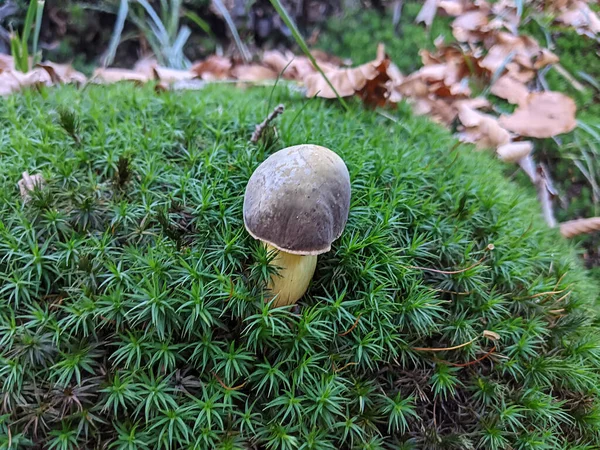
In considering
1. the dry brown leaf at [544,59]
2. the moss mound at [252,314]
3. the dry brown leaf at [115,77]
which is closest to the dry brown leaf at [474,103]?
the dry brown leaf at [544,59]

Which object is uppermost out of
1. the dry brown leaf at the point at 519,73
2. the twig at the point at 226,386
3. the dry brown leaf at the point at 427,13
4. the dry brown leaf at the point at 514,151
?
the dry brown leaf at the point at 427,13

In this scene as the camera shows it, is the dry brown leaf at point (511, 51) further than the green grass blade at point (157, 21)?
No

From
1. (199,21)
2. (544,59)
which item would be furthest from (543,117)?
(199,21)

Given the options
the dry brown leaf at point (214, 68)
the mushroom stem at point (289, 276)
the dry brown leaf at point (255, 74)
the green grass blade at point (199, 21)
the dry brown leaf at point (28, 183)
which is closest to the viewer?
the mushroom stem at point (289, 276)

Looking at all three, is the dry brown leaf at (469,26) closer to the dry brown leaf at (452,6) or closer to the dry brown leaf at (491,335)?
the dry brown leaf at (452,6)

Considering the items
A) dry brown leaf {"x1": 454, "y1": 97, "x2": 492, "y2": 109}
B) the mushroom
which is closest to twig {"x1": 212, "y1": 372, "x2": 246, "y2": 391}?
the mushroom

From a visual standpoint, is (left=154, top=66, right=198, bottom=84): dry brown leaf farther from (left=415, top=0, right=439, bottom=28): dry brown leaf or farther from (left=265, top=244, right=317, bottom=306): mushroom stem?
(left=415, top=0, right=439, bottom=28): dry brown leaf

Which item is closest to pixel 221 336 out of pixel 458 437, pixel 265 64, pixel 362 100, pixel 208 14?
pixel 458 437
